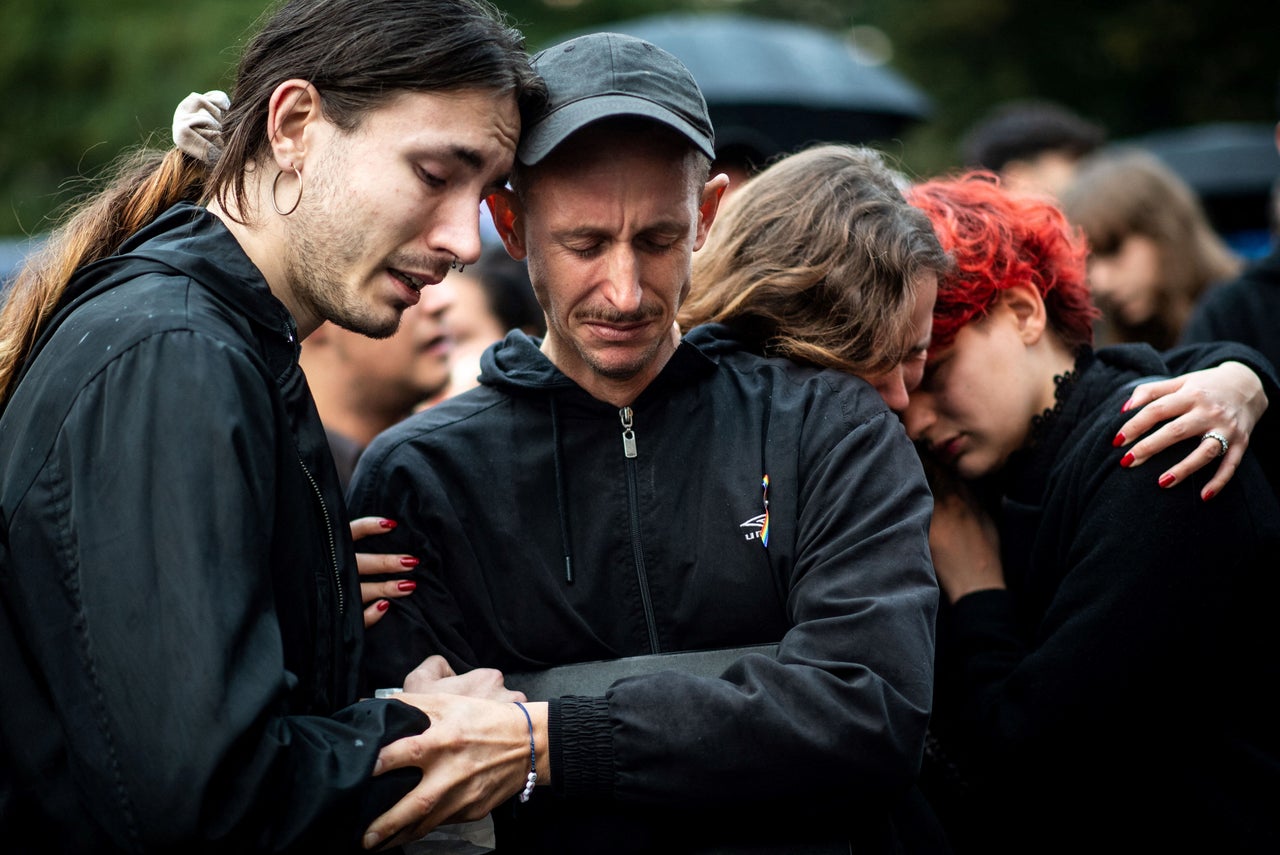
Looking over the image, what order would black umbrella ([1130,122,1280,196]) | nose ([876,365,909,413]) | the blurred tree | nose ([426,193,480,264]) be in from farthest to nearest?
the blurred tree
black umbrella ([1130,122,1280,196])
nose ([876,365,909,413])
nose ([426,193,480,264])

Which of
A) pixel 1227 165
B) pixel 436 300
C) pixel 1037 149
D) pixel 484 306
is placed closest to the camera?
pixel 436 300

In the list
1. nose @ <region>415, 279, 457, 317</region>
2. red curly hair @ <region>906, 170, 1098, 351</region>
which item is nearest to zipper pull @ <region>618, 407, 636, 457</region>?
red curly hair @ <region>906, 170, 1098, 351</region>

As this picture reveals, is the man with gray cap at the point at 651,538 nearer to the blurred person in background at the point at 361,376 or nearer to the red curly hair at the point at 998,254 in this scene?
the red curly hair at the point at 998,254

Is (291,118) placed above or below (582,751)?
above

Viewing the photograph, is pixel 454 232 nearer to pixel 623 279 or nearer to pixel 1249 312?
pixel 623 279

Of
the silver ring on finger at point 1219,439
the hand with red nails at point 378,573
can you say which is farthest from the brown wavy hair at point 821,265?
the hand with red nails at point 378,573

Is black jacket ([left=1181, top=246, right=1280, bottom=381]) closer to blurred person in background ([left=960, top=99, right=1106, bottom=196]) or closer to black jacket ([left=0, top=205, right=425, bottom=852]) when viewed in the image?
blurred person in background ([left=960, top=99, right=1106, bottom=196])

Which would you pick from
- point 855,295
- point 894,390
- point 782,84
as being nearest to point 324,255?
point 855,295

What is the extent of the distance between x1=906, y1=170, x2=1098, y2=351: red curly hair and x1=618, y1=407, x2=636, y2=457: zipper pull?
0.90m

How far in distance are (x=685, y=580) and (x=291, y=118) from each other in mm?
1201

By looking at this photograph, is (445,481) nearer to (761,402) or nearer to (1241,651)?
(761,402)

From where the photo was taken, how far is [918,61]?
932 inches

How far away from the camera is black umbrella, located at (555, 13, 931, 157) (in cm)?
862

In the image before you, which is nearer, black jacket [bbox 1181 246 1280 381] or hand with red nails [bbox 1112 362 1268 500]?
hand with red nails [bbox 1112 362 1268 500]
